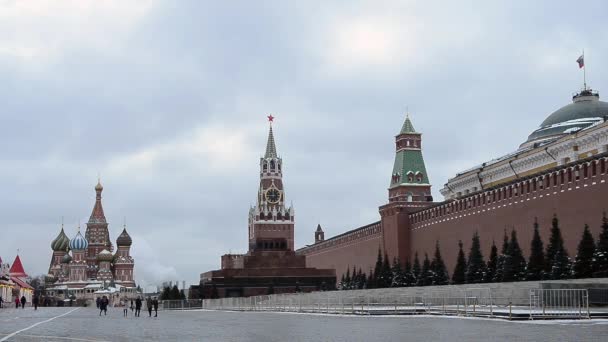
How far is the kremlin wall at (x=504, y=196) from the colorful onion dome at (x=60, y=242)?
178 ft

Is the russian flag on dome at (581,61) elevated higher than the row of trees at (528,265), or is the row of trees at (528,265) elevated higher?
the russian flag on dome at (581,61)

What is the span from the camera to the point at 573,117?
59.3 metres


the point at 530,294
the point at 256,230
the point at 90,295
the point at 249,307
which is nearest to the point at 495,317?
the point at 530,294

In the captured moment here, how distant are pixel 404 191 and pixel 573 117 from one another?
671 inches

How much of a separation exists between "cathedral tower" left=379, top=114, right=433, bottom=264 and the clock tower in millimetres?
22338

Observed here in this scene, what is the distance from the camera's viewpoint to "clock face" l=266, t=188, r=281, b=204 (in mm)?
96062

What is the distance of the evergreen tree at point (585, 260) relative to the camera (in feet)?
106

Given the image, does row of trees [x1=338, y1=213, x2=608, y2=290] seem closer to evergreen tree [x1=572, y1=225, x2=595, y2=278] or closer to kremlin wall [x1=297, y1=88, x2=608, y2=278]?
evergreen tree [x1=572, y1=225, x2=595, y2=278]

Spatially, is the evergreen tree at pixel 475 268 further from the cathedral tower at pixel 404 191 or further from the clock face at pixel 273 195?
the clock face at pixel 273 195

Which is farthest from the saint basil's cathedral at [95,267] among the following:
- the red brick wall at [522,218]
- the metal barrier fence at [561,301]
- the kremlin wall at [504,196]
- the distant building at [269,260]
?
the metal barrier fence at [561,301]

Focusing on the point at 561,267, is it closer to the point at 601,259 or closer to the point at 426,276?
the point at 601,259

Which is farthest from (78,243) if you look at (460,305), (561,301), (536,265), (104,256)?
(561,301)

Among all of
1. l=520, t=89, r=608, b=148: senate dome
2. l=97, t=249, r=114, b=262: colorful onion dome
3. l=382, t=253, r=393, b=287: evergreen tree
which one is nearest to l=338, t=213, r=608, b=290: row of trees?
l=382, t=253, r=393, b=287: evergreen tree

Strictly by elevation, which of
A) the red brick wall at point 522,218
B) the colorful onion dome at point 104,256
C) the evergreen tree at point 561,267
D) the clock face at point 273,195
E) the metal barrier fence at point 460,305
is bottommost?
the metal barrier fence at point 460,305
